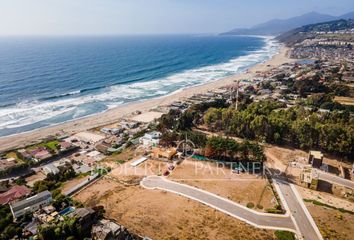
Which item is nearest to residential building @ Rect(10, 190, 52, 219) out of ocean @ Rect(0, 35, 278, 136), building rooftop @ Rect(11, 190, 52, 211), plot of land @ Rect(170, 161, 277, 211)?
building rooftop @ Rect(11, 190, 52, 211)

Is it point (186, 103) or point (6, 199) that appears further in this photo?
point (186, 103)

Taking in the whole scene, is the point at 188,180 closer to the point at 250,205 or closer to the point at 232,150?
the point at 232,150

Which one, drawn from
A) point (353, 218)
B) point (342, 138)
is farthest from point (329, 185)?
point (342, 138)

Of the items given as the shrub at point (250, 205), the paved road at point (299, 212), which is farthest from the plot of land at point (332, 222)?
the shrub at point (250, 205)

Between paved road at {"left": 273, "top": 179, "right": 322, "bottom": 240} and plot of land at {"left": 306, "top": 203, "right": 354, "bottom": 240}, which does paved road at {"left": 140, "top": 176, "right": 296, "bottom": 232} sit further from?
plot of land at {"left": 306, "top": 203, "right": 354, "bottom": 240}

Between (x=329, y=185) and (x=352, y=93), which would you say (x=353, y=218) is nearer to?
(x=329, y=185)

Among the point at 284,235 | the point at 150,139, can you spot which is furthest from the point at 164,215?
the point at 150,139

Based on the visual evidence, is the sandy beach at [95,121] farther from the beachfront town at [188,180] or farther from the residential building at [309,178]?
the residential building at [309,178]

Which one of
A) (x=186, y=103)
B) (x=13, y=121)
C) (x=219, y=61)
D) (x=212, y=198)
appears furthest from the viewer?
(x=219, y=61)
